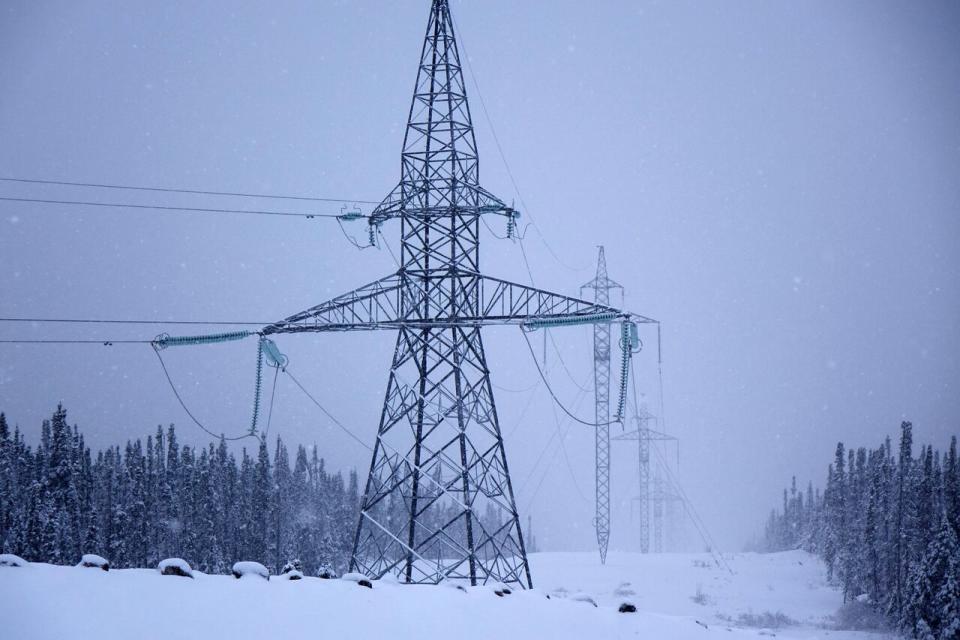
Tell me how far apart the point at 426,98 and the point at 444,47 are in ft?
6.46

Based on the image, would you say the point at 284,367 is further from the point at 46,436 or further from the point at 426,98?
the point at 46,436

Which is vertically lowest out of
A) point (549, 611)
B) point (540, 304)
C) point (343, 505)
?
point (343, 505)

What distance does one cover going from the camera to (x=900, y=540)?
60.6 metres

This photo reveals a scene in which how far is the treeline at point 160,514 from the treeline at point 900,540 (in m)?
45.8

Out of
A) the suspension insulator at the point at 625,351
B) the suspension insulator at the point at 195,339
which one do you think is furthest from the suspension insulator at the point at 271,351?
the suspension insulator at the point at 625,351

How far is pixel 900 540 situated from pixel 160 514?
73795 mm

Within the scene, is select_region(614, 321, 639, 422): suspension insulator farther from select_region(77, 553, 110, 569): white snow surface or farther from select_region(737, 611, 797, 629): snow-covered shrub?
select_region(737, 611, 797, 629): snow-covered shrub

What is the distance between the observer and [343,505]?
11856 cm

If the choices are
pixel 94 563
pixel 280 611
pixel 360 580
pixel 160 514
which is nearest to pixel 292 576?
pixel 360 580

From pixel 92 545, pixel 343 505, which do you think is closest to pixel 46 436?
pixel 343 505

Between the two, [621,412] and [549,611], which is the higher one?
[621,412]

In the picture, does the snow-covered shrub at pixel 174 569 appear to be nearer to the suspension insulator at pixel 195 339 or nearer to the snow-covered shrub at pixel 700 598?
the suspension insulator at pixel 195 339

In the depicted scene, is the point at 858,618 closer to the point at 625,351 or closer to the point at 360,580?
the point at 625,351

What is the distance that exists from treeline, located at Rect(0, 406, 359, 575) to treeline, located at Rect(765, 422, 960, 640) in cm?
4579
